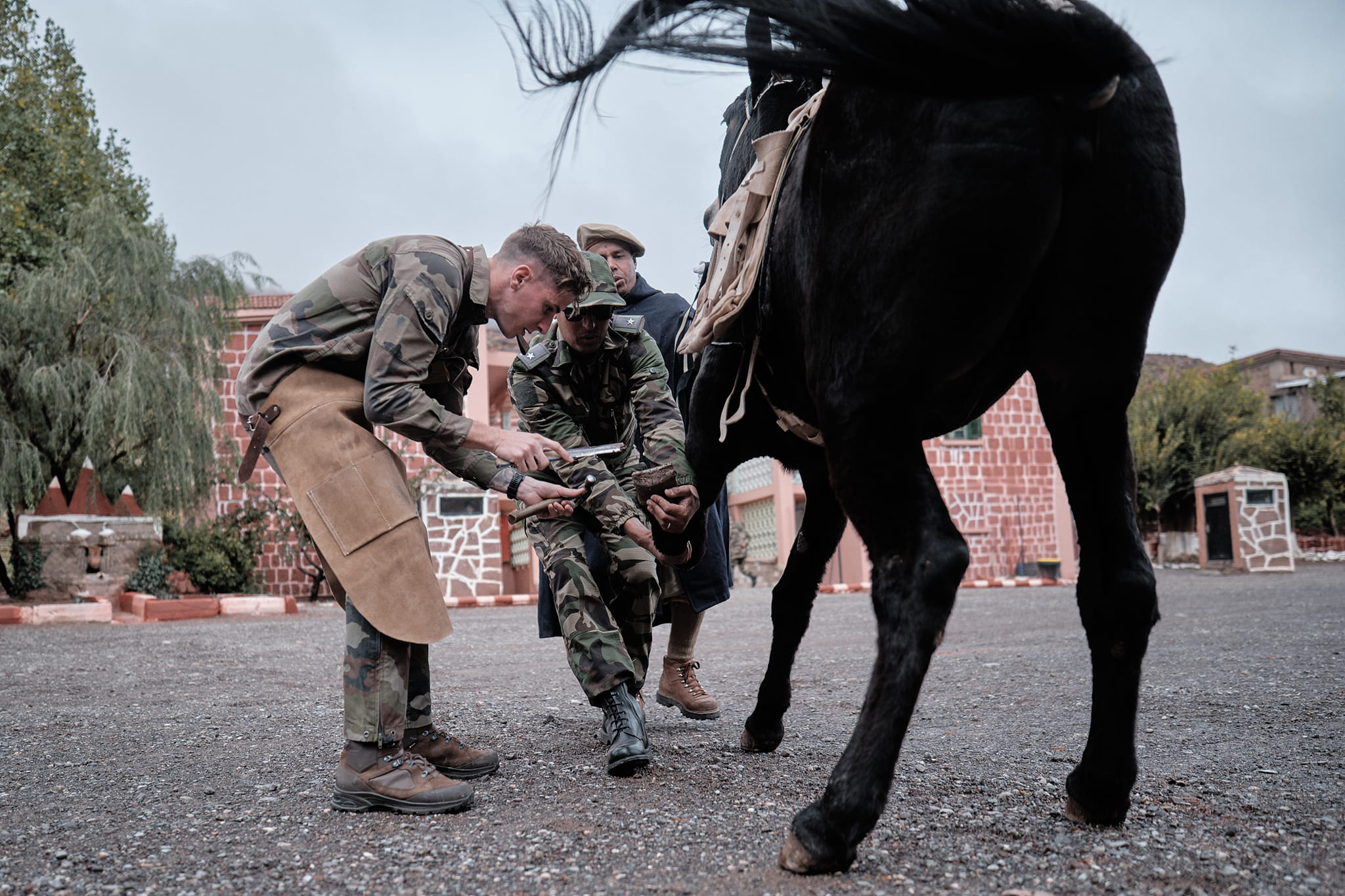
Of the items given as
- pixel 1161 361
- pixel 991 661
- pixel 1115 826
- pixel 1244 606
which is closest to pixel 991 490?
pixel 1244 606

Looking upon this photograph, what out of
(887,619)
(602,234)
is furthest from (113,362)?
(887,619)

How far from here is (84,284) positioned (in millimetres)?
12281

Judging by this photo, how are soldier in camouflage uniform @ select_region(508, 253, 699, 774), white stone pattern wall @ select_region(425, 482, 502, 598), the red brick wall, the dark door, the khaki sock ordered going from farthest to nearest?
the red brick wall → the dark door → white stone pattern wall @ select_region(425, 482, 502, 598) → the khaki sock → soldier in camouflage uniform @ select_region(508, 253, 699, 774)

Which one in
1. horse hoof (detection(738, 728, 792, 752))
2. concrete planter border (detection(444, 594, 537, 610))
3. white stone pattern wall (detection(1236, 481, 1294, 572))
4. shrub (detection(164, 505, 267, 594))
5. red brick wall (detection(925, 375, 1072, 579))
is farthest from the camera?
red brick wall (detection(925, 375, 1072, 579))

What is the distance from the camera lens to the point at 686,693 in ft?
13.0

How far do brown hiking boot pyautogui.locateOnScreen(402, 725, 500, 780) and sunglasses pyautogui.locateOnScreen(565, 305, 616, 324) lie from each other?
1435 mm

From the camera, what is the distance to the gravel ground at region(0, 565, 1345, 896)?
6.14 ft

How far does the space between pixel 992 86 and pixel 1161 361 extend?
48.0 meters

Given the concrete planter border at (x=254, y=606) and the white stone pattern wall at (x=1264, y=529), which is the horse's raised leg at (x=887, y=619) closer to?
the concrete planter border at (x=254, y=606)

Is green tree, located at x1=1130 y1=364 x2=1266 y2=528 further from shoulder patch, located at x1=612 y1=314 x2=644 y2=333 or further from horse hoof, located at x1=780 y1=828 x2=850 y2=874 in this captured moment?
horse hoof, located at x1=780 y1=828 x2=850 y2=874

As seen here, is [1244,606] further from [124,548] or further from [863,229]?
[124,548]

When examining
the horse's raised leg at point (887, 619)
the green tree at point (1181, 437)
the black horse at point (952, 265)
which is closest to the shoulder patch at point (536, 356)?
the black horse at point (952, 265)

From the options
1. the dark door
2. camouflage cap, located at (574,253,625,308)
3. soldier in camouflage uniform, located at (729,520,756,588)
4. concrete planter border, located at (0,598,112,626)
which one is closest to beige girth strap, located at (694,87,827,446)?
camouflage cap, located at (574,253,625,308)

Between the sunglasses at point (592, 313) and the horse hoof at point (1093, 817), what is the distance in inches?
82.7
